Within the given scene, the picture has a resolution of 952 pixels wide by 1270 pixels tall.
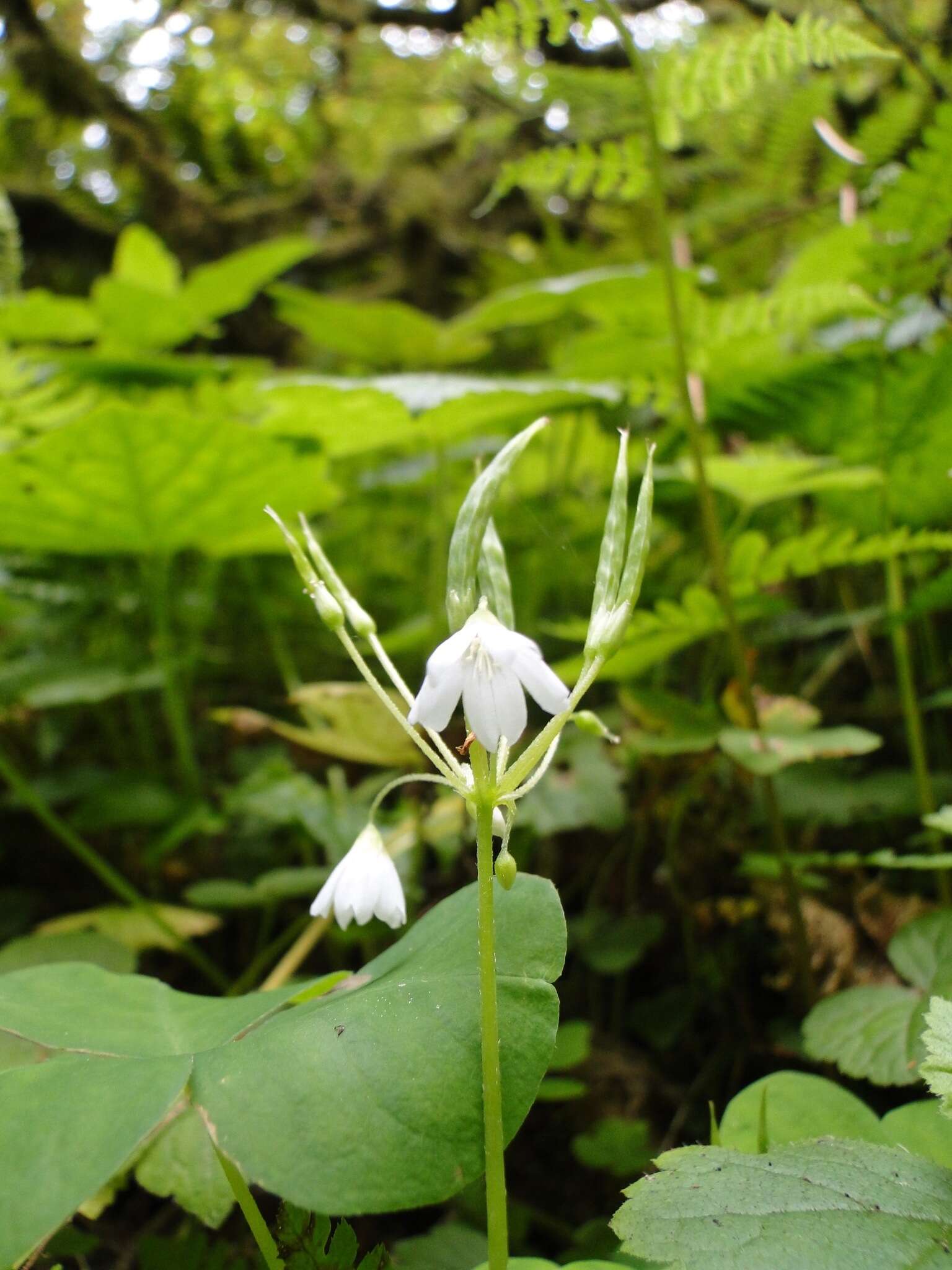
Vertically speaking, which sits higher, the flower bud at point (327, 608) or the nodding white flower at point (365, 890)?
the flower bud at point (327, 608)

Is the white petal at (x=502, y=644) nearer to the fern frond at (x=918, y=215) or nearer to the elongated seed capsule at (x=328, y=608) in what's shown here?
the elongated seed capsule at (x=328, y=608)

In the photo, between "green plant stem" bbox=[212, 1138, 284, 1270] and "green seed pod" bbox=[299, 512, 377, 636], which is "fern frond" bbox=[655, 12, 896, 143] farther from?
"green plant stem" bbox=[212, 1138, 284, 1270]

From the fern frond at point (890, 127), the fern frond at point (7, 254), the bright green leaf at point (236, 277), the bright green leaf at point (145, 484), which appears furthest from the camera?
the bright green leaf at point (236, 277)

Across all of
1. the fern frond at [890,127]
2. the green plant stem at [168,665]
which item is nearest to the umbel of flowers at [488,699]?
the green plant stem at [168,665]

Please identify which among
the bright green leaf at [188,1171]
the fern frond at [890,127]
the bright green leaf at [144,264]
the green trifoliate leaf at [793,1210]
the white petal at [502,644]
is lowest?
the bright green leaf at [188,1171]

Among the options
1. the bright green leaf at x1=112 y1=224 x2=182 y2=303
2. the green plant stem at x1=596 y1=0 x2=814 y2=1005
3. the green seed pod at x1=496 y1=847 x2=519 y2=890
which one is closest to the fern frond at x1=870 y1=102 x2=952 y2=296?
the green plant stem at x1=596 y1=0 x2=814 y2=1005

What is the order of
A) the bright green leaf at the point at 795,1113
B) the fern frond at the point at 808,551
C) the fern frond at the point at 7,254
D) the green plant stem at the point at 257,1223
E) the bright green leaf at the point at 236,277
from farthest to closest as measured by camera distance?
the bright green leaf at the point at 236,277 → the fern frond at the point at 7,254 → the fern frond at the point at 808,551 → the bright green leaf at the point at 795,1113 → the green plant stem at the point at 257,1223

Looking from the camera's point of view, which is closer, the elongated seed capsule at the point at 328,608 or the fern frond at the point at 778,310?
the elongated seed capsule at the point at 328,608

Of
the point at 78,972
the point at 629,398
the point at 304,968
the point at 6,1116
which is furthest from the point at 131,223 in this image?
the point at 6,1116

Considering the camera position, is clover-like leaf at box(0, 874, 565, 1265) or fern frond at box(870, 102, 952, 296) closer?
clover-like leaf at box(0, 874, 565, 1265)
